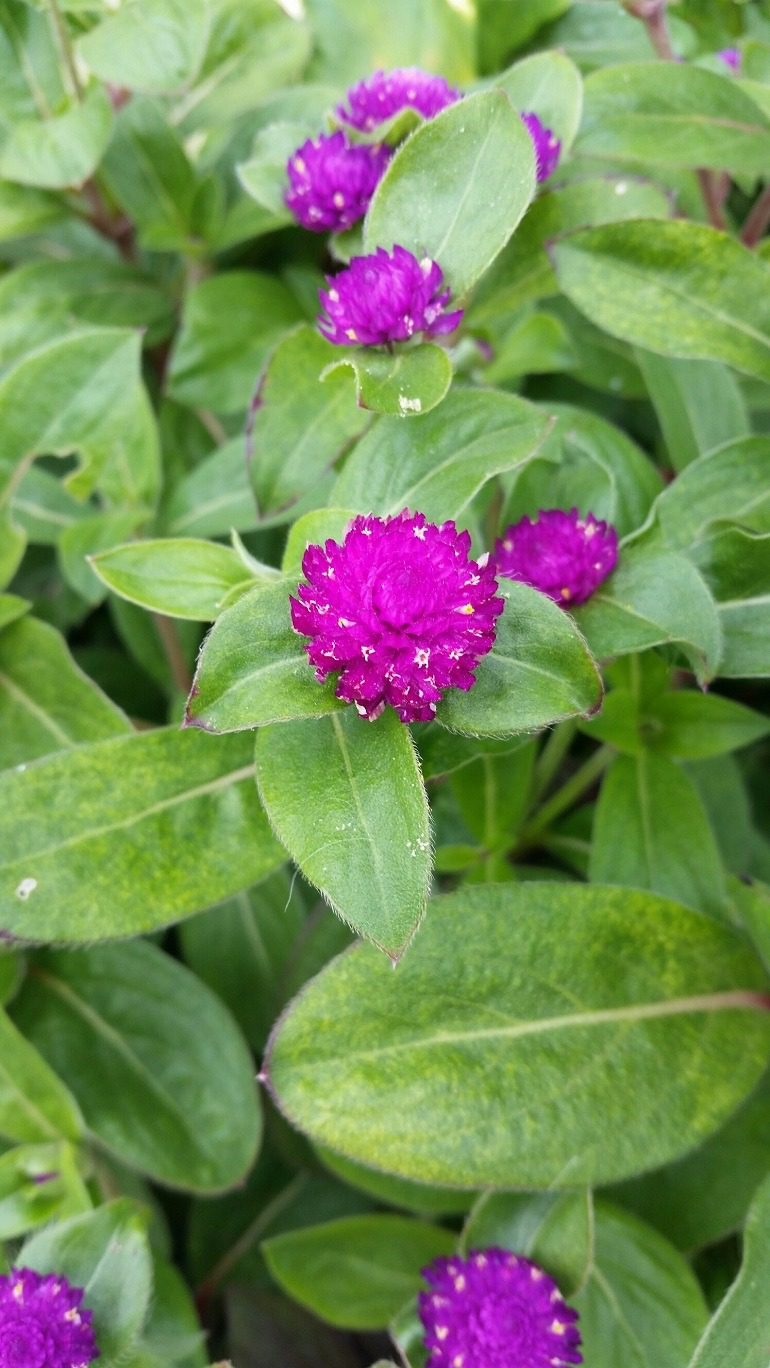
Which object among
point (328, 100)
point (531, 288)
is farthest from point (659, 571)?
point (328, 100)

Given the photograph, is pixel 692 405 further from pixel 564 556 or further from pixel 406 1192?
pixel 406 1192

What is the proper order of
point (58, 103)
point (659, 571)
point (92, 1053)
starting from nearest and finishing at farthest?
point (659, 571) → point (92, 1053) → point (58, 103)

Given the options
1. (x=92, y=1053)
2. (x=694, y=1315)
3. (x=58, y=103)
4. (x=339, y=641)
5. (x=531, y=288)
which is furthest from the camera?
(x=58, y=103)

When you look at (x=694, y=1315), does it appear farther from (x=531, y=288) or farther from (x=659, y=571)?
(x=531, y=288)

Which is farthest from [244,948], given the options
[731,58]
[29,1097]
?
[731,58]

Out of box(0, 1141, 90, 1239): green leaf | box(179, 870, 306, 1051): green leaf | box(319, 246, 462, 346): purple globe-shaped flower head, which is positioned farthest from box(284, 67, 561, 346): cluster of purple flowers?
box(0, 1141, 90, 1239): green leaf

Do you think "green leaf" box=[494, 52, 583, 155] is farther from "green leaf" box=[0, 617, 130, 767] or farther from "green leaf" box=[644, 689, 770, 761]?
"green leaf" box=[0, 617, 130, 767]

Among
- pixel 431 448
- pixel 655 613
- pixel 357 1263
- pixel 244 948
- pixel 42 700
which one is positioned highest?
pixel 431 448
